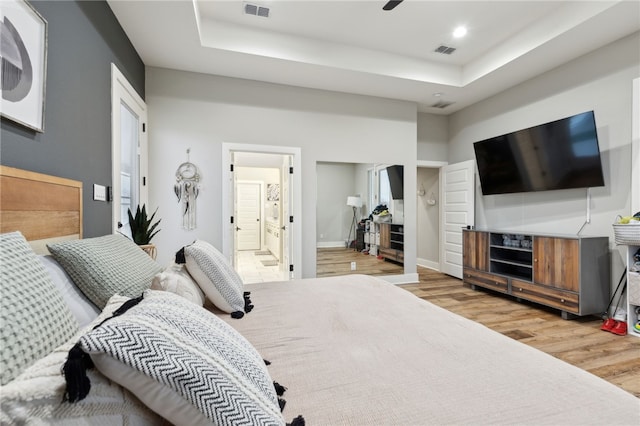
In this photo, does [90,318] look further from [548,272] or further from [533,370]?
[548,272]

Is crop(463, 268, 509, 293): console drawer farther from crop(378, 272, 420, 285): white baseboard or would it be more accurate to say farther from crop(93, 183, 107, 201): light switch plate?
crop(93, 183, 107, 201): light switch plate

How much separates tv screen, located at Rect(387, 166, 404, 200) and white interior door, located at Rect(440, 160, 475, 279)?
107 cm

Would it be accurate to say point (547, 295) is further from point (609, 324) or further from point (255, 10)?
point (255, 10)

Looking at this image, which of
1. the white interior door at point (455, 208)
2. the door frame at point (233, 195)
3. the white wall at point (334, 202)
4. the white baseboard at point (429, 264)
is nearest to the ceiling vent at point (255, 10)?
the door frame at point (233, 195)

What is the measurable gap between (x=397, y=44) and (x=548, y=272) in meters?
3.17

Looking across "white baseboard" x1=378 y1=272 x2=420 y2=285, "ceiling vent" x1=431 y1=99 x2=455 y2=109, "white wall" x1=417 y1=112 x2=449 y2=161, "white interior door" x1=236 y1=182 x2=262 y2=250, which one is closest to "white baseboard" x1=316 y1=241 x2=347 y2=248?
"white baseboard" x1=378 y1=272 x2=420 y2=285

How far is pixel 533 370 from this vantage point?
0.98m

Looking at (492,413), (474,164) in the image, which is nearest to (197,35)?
(492,413)

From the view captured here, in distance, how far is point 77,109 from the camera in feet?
6.09

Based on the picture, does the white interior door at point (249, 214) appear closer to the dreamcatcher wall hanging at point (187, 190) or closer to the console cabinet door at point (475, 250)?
the dreamcatcher wall hanging at point (187, 190)

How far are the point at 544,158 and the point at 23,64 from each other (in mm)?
4620

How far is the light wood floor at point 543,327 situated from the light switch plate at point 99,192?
2.70 metres

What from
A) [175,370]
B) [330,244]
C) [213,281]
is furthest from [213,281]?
[330,244]

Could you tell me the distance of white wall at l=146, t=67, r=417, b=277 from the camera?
11.8 feet
